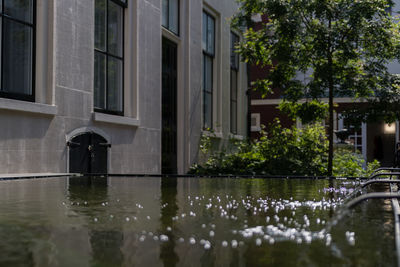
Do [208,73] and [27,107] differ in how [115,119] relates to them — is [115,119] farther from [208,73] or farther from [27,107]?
[208,73]

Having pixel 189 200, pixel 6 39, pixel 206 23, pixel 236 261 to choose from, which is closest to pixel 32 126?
pixel 6 39

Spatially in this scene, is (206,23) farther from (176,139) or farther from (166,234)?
(166,234)

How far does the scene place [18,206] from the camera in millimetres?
3082

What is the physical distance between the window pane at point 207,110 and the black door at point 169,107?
188cm

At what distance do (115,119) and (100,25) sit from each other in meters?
1.73

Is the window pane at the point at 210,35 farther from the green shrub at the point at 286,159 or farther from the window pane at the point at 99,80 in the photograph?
the window pane at the point at 99,80

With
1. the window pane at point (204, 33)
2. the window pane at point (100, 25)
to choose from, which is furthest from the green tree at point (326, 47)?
the window pane at point (100, 25)

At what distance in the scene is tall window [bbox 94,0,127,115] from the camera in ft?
30.3

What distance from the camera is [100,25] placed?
30.7 feet

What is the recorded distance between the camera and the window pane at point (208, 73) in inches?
594

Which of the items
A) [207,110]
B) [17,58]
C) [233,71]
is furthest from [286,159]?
[17,58]

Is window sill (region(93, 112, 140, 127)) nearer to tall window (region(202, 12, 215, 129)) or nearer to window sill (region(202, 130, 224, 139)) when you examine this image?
window sill (region(202, 130, 224, 139))

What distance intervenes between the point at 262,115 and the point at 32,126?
19.6 meters

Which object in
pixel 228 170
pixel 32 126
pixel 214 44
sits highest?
pixel 214 44
